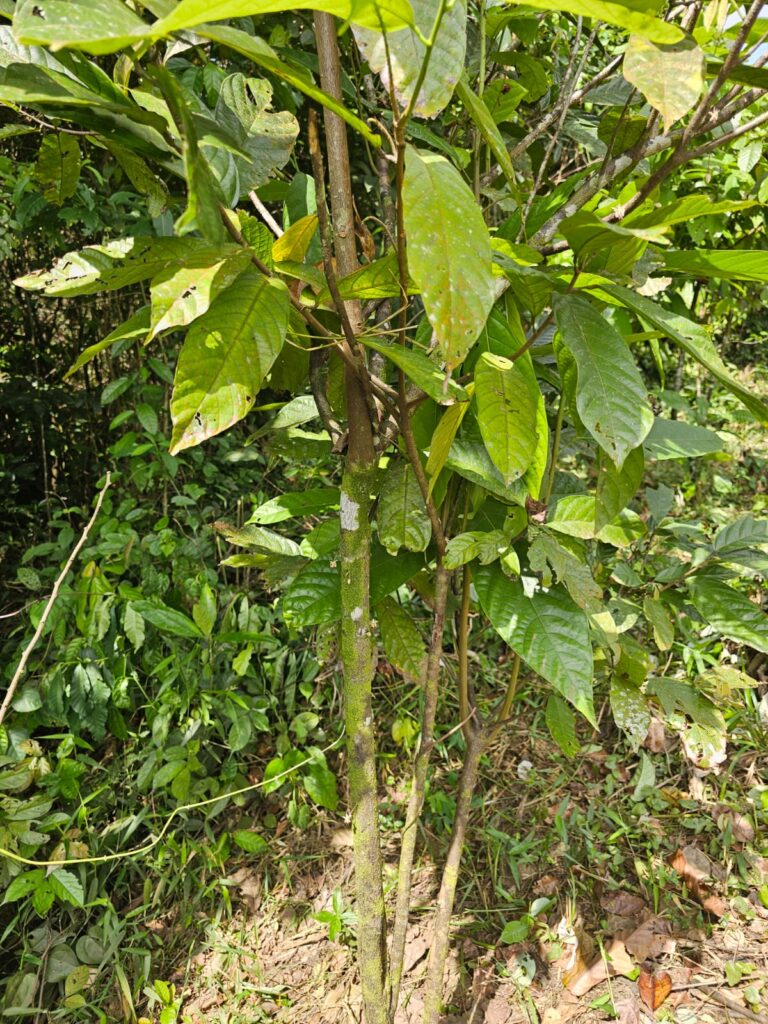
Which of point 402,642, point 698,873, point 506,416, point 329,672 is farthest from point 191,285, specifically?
point 698,873

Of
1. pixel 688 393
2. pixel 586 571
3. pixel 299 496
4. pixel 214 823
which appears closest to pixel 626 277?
pixel 586 571

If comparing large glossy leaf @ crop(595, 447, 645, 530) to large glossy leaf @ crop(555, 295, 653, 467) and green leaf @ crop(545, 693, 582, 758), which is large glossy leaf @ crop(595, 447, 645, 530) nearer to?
large glossy leaf @ crop(555, 295, 653, 467)

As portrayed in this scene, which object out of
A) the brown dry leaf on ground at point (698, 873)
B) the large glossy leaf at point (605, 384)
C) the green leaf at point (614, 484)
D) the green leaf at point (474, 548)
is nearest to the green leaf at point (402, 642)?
the green leaf at point (474, 548)

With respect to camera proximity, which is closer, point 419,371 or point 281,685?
point 419,371

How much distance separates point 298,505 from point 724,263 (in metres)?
0.57

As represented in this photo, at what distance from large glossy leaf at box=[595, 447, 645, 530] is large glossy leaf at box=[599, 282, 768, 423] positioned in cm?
13

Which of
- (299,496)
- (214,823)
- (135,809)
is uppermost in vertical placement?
(299,496)

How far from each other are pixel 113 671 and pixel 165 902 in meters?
0.50

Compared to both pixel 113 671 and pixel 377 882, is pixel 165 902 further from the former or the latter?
pixel 377 882

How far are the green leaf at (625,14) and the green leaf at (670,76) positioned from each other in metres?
0.05

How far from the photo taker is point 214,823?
66.9 inches

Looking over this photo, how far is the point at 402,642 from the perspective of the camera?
97cm

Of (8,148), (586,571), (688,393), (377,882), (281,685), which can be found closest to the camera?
(586,571)

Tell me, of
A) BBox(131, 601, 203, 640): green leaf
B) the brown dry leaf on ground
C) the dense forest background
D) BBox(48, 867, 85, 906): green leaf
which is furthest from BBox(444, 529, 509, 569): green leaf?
the brown dry leaf on ground
